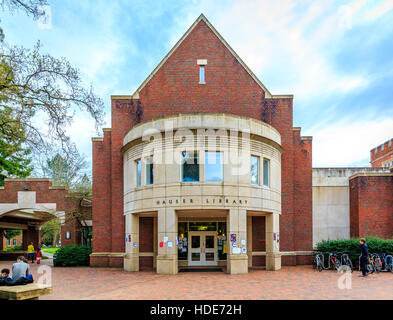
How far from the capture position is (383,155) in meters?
55.8

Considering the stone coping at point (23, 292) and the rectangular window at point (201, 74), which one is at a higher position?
the rectangular window at point (201, 74)

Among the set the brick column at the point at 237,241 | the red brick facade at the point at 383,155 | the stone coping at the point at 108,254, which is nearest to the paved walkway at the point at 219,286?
the brick column at the point at 237,241

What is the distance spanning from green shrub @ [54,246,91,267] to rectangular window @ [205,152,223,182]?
37.3 feet

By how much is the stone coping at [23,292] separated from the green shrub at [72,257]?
558 inches

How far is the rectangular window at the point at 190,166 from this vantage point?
1980 centimetres

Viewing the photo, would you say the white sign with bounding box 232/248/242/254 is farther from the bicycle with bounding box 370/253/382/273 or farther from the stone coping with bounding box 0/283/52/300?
the stone coping with bounding box 0/283/52/300

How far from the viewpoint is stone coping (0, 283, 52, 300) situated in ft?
35.5

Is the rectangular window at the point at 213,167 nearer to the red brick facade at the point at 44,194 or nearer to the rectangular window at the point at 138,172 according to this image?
the rectangular window at the point at 138,172

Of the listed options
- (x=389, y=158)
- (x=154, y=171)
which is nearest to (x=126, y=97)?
(x=154, y=171)

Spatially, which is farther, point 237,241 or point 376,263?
point 376,263

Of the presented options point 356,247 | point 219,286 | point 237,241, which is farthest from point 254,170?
point 219,286

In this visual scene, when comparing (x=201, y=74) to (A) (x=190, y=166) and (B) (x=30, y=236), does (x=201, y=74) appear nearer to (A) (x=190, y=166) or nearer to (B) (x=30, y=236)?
(A) (x=190, y=166)

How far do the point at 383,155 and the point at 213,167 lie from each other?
147 ft
